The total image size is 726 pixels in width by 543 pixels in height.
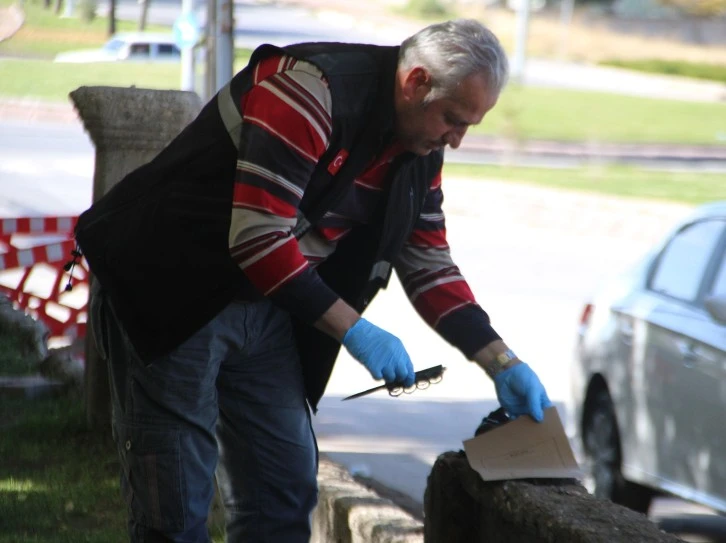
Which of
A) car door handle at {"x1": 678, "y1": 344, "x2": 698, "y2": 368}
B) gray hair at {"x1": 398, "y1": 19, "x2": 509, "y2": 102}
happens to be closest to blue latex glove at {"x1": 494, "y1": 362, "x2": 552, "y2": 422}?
gray hair at {"x1": 398, "y1": 19, "x2": 509, "y2": 102}

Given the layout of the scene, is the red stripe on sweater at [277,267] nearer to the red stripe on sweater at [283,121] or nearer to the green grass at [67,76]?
the red stripe on sweater at [283,121]

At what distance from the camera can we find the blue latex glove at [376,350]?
2.72 meters

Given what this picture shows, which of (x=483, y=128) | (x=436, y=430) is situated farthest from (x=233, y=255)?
(x=483, y=128)

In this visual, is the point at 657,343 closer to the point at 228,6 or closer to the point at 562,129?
the point at 228,6

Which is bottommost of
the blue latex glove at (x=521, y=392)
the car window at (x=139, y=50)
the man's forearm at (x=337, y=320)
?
the car window at (x=139, y=50)

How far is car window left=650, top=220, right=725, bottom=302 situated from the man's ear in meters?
2.96

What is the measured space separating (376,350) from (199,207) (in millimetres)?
509

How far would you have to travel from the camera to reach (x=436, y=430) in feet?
23.6

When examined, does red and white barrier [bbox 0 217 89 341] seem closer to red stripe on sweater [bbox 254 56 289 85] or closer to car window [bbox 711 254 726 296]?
car window [bbox 711 254 726 296]

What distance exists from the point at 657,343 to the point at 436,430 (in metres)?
2.13

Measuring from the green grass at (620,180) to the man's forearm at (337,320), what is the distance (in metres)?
17.7

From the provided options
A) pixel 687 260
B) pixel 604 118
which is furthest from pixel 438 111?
pixel 604 118

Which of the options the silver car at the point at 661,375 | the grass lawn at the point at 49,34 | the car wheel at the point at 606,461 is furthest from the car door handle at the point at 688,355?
the grass lawn at the point at 49,34

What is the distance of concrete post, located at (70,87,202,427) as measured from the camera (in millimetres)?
4812
